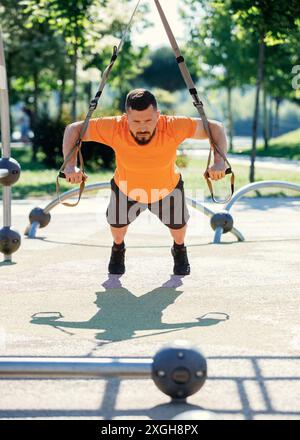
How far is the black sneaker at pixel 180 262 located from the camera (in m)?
6.16

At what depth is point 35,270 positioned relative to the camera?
6.45 m

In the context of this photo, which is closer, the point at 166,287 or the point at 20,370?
the point at 20,370

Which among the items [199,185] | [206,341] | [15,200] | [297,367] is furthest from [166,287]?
[199,185]

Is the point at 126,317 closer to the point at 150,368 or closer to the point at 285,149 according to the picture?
the point at 150,368

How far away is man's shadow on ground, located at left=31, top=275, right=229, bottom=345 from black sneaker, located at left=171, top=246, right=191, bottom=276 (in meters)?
0.47

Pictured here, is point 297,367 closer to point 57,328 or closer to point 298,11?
point 57,328

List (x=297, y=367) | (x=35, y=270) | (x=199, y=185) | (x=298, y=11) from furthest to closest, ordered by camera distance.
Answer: (x=199, y=185) → (x=298, y=11) → (x=35, y=270) → (x=297, y=367)

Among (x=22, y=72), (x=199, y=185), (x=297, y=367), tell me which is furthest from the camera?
(x=22, y=72)

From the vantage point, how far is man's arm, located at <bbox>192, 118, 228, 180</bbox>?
5332mm

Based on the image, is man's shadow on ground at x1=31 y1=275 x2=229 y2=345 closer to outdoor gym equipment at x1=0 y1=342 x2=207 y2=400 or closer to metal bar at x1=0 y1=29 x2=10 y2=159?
outdoor gym equipment at x1=0 y1=342 x2=207 y2=400

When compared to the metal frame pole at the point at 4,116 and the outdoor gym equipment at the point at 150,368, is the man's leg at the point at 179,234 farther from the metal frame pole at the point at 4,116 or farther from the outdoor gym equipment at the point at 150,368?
the outdoor gym equipment at the point at 150,368

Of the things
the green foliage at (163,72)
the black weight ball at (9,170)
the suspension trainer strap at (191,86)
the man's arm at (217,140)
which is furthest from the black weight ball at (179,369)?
the green foliage at (163,72)

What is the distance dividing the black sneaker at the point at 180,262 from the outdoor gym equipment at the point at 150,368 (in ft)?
9.39

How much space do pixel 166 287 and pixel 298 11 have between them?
325 inches
